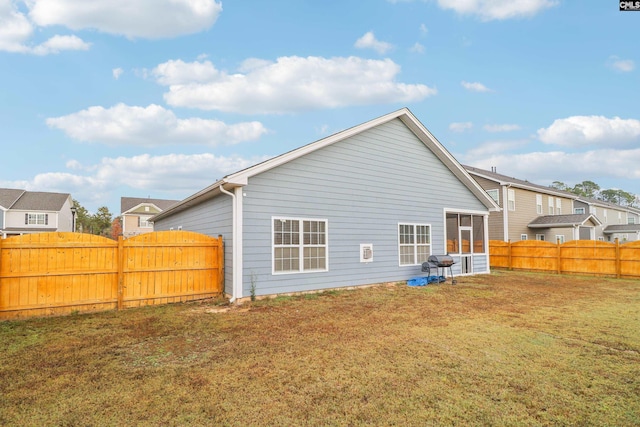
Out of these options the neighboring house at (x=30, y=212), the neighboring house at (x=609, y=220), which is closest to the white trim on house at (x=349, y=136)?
the neighboring house at (x=609, y=220)

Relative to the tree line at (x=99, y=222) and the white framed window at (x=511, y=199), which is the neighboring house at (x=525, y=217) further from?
the tree line at (x=99, y=222)

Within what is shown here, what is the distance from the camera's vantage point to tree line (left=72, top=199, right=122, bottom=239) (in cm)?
5200

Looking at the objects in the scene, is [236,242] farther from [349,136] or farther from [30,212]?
[30,212]

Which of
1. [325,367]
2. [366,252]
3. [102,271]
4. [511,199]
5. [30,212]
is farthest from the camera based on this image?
[30,212]

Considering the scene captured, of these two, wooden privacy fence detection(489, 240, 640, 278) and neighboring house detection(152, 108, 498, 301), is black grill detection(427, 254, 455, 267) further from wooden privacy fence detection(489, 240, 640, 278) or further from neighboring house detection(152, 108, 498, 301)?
wooden privacy fence detection(489, 240, 640, 278)

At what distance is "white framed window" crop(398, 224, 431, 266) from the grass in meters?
4.41

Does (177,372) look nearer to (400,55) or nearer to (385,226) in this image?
(385,226)

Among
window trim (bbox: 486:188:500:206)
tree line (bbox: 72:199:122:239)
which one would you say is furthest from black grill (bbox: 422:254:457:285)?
tree line (bbox: 72:199:122:239)

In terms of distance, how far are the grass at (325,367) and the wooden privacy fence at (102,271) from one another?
553 millimetres

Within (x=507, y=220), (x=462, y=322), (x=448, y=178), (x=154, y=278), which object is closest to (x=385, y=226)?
(x=448, y=178)

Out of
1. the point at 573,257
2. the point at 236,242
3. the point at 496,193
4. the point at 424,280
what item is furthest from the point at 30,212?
the point at 573,257

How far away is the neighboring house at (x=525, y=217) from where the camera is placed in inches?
854

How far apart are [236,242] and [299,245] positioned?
1.95m

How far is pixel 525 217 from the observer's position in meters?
23.2
